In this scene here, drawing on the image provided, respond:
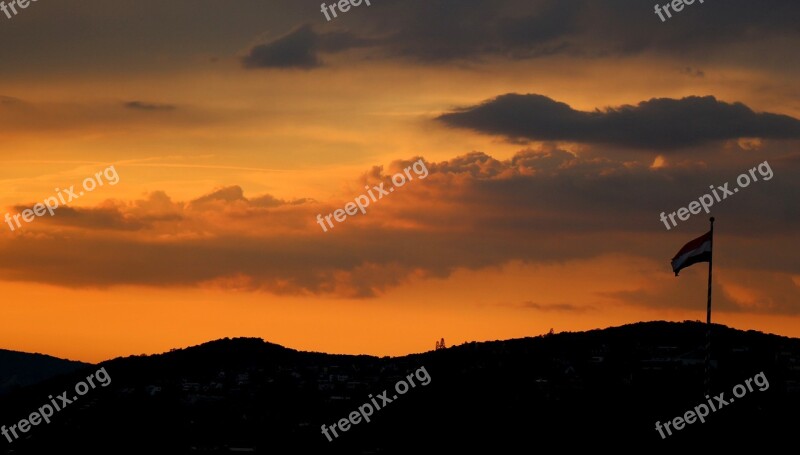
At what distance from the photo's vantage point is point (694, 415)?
191000mm

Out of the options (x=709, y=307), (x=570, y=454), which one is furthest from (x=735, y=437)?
(x=709, y=307)

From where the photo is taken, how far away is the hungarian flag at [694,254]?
107 metres

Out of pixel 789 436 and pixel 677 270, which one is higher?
pixel 677 270

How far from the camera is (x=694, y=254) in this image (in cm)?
10750

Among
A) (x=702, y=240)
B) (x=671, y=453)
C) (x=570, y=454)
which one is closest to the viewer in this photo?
(x=702, y=240)

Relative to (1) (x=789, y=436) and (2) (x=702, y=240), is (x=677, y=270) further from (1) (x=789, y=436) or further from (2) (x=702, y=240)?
(1) (x=789, y=436)

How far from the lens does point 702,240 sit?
4230 inches

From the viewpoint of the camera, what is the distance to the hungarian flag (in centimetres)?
10725

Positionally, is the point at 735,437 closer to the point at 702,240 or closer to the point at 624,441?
the point at 624,441

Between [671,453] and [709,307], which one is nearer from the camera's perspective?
[709,307]

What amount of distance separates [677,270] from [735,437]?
86539mm

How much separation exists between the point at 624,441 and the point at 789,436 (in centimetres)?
2216

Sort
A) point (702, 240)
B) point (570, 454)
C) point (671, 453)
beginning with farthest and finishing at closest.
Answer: point (570, 454) → point (671, 453) → point (702, 240)

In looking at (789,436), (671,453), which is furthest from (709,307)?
(789,436)
